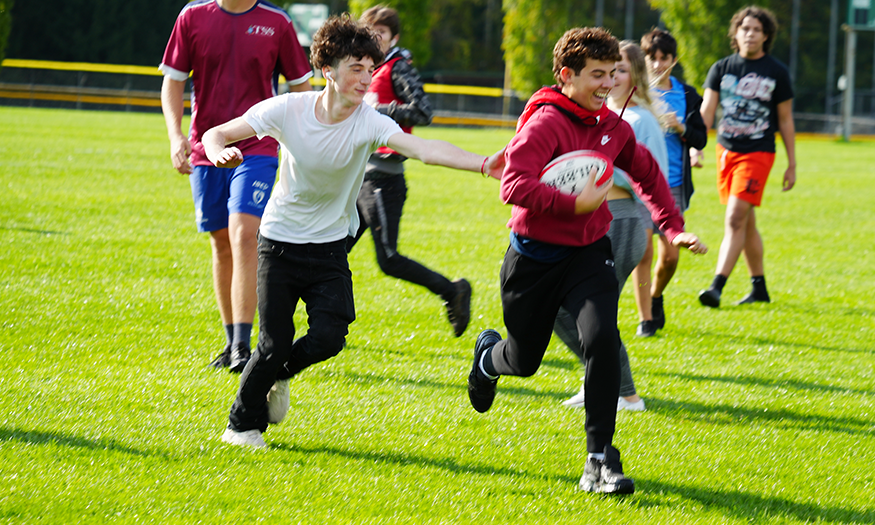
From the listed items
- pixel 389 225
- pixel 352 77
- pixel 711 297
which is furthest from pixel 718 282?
pixel 352 77

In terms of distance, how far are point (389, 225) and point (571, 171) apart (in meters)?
2.55

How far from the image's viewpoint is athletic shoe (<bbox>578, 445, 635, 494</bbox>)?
3670mm

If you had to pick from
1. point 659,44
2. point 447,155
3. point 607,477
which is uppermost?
point 659,44

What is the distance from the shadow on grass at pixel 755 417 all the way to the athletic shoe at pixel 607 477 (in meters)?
1.26

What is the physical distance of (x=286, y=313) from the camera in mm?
4094

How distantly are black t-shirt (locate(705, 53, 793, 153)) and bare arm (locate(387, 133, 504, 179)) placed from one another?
15.7 feet

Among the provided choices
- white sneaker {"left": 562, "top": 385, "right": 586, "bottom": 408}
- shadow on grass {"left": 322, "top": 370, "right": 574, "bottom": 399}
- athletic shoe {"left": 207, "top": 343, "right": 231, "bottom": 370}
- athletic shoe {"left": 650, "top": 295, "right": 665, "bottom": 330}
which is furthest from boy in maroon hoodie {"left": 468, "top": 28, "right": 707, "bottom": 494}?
athletic shoe {"left": 650, "top": 295, "right": 665, "bottom": 330}

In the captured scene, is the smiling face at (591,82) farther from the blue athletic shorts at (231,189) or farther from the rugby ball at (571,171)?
the blue athletic shorts at (231,189)

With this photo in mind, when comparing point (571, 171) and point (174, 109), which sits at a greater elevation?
point (174, 109)

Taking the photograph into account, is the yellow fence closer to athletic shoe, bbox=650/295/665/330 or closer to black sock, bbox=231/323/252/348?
athletic shoe, bbox=650/295/665/330

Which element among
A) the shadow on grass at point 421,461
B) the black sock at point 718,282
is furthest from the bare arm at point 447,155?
the black sock at point 718,282

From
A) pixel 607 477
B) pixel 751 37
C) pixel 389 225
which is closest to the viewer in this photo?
pixel 607 477

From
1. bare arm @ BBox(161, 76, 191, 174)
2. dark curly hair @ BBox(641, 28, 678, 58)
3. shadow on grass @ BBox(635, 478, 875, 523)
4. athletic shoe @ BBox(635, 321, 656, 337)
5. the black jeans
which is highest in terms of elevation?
dark curly hair @ BBox(641, 28, 678, 58)

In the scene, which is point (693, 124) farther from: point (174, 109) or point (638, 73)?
point (174, 109)
